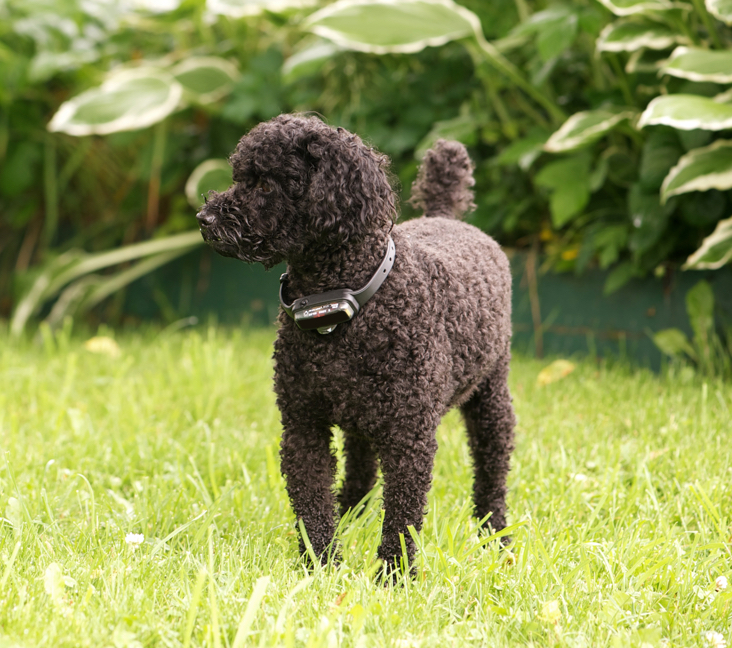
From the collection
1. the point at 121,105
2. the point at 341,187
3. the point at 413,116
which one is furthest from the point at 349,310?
the point at 121,105

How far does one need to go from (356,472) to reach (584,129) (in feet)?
6.52

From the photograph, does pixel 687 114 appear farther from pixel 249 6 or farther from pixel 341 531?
pixel 249 6

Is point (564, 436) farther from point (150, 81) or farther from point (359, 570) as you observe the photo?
point (150, 81)

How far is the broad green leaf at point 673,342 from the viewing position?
3721 mm

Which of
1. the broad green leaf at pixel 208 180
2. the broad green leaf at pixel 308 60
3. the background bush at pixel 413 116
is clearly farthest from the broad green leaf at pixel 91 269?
the broad green leaf at pixel 308 60

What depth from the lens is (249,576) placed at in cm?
173

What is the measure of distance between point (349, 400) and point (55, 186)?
4466mm

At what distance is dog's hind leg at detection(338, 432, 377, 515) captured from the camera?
2281 millimetres

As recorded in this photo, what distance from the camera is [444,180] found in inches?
95.6

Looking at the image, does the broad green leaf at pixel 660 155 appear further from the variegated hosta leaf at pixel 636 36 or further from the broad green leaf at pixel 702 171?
the variegated hosta leaf at pixel 636 36

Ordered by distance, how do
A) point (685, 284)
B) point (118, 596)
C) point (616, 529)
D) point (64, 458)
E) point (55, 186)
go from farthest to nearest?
point (55, 186), point (685, 284), point (64, 458), point (616, 529), point (118, 596)

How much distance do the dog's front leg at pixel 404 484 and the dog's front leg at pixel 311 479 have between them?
157 millimetres

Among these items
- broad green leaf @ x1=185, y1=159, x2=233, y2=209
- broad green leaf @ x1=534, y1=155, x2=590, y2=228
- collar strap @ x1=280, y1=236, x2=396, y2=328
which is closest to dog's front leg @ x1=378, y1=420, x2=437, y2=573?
collar strap @ x1=280, y1=236, x2=396, y2=328

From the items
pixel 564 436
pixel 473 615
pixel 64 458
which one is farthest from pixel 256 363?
pixel 473 615
